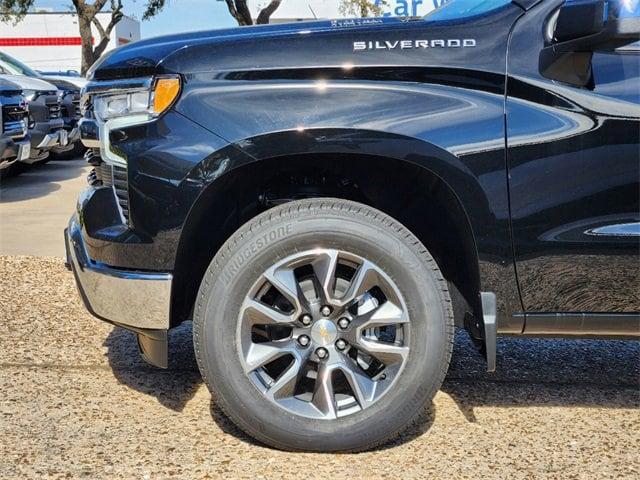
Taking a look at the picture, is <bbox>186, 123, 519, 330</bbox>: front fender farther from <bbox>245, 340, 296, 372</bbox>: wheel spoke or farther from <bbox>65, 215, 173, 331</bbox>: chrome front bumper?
<bbox>245, 340, 296, 372</bbox>: wheel spoke

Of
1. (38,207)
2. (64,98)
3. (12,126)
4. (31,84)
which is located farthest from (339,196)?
(64,98)

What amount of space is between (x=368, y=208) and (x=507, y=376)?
1405 mm

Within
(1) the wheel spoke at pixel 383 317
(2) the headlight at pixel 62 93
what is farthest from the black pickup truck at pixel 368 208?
(2) the headlight at pixel 62 93

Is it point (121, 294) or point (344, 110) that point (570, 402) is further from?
point (121, 294)

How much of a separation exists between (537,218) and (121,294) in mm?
1532

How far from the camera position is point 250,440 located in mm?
3080

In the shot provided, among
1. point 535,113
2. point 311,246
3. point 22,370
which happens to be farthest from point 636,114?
point 22,370

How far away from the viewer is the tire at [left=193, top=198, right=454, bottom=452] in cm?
284

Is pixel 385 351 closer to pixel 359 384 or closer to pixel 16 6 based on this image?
pixel 359 384

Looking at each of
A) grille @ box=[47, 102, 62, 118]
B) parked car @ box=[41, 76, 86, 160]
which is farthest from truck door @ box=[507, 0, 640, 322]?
parked car @ box=[41, 76, 86, 160]

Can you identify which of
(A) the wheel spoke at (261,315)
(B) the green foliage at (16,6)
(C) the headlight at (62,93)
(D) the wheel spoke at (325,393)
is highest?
(B) the green foliage at (16,6)

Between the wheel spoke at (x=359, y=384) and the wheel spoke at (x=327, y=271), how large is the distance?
10.3 inches

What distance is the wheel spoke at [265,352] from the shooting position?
9.43ft

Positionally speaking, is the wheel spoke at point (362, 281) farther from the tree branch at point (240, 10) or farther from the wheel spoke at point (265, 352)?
the tree branch at point (240, 10)
